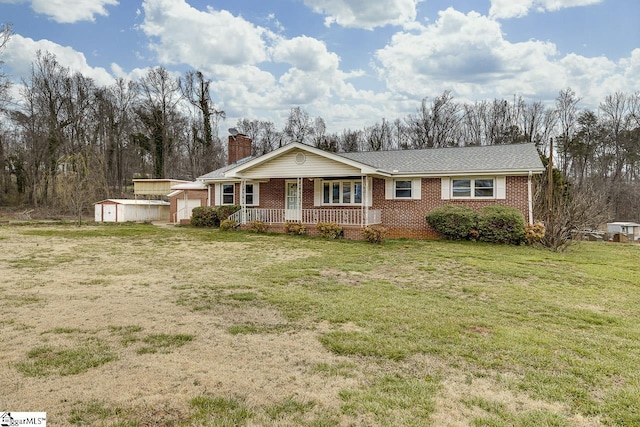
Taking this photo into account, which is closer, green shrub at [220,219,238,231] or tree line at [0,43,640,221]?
green shrub at [220,219,238,231]

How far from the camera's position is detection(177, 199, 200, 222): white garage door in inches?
979

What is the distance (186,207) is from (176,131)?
17413 mm

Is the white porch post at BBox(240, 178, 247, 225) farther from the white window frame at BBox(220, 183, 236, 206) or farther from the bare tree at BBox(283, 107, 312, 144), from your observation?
the bare tree at BBox(283, 107, 312, 144)

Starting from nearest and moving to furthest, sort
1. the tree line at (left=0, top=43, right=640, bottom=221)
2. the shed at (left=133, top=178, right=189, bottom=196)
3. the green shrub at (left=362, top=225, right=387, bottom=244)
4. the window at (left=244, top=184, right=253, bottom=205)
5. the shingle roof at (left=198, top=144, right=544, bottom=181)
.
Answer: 1. the green shrub at (left=362, top=225, right=387, bottom=244)
2. the shingle roof at (left=198, top=144, right=544, bottom=181)
3. the window at (left=244, top=184, right=253, bottom=205)
4. the shed at (left=133, top=178, right=189, bottom=196)
5. the tree line at (left=0, top=43, right=640, bottom=221)

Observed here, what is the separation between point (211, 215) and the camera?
2050 cm

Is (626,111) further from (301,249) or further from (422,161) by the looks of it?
(301,249)

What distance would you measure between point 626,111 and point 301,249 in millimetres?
38726

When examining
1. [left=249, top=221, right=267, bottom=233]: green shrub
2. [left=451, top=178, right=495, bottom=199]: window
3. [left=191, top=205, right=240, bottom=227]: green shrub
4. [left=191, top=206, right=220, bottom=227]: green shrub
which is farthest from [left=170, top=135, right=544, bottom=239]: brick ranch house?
[left=191, top=206, right=220, bottom=227]: green shrub

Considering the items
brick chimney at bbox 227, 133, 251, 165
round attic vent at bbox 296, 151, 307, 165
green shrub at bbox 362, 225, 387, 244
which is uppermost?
brick chimney at bbox 227, 133, 251, 165

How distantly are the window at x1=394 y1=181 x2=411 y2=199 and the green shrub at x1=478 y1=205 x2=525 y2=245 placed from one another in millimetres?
3517

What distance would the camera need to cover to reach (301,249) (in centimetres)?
1291

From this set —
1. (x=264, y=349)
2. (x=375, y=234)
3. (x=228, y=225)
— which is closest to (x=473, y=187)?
(x=375, y=234)

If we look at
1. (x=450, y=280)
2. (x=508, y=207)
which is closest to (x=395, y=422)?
(x=450, y=280)

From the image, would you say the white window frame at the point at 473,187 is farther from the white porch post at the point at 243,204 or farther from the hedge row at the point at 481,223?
the white porch post at the point at 243,204
